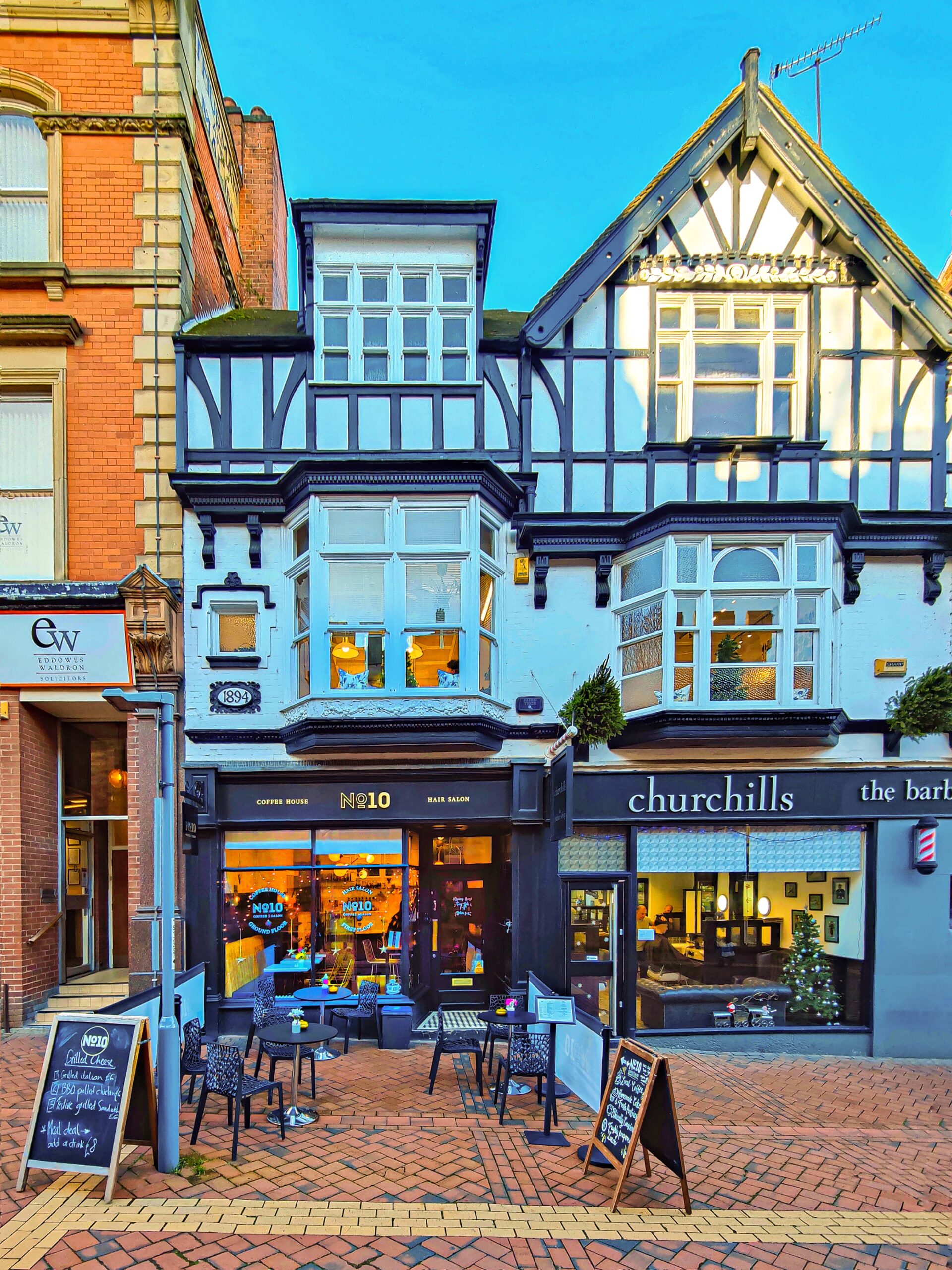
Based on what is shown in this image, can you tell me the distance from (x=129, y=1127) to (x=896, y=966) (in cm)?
988

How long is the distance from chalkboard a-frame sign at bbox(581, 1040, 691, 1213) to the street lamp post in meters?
3.49

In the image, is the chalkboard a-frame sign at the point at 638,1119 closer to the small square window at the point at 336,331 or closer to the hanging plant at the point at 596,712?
the hanging plant at the point at 596,712

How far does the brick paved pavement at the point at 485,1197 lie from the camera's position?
5.26 metres

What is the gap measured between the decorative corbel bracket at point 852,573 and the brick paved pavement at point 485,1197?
6.49 metres

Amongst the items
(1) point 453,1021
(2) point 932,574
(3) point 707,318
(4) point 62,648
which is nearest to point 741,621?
(2) point 932,574

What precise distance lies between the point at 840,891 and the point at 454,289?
10.5 meters

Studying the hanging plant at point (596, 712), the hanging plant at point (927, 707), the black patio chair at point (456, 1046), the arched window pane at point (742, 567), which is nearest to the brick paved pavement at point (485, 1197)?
the black patio chair at point (456, 1046)

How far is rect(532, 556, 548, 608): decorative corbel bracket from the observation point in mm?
10820

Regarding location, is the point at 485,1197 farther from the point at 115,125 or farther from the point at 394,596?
the point at 115,125

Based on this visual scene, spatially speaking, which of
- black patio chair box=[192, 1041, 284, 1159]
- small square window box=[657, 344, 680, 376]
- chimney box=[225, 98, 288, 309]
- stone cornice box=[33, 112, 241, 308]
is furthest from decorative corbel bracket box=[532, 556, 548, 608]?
chimney box=[225, 98, 288, 309]

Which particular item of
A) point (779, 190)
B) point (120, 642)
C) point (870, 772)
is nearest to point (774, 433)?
point (779, 190)

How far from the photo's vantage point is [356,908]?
1088cm

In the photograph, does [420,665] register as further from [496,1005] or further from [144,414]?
[144,414]

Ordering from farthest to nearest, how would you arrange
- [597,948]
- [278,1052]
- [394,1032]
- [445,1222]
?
[597,948] → [394,1032] → [278,1052] → [445,1222]
